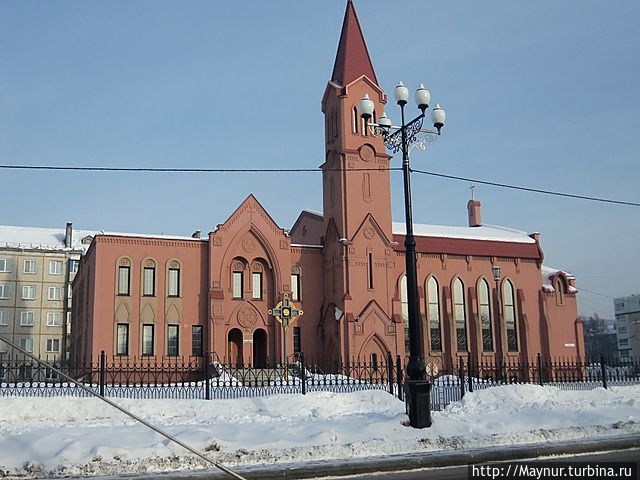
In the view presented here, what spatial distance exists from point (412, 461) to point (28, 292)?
61.6 meters

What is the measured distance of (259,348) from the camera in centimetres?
4034

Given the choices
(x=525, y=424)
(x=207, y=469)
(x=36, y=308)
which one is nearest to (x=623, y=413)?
(x=525, y=424)

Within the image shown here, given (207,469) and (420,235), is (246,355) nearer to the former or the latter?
(420,235)

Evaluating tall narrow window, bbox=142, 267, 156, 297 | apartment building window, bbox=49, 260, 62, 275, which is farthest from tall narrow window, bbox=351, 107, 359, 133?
apartment building window, bbox=49, 260, 62, 275

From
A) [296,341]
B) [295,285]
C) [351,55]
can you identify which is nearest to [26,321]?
[295,285]

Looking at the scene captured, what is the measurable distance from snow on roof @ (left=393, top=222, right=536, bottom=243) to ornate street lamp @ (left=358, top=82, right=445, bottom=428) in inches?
1146

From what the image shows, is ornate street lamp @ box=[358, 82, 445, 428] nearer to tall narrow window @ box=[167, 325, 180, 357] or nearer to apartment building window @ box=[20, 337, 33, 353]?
tall narrow window @ box=[167, 325, 180, 357]

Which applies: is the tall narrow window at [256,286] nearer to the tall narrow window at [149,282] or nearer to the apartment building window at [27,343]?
the tall narrow window at [149,282]

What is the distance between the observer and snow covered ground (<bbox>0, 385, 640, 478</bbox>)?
11.0 meters

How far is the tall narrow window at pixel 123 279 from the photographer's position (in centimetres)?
3725

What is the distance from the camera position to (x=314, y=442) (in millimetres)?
12609

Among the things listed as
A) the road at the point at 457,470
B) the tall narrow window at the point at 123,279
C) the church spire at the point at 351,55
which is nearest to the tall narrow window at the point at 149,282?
the tall narrow window at the point at 123,279

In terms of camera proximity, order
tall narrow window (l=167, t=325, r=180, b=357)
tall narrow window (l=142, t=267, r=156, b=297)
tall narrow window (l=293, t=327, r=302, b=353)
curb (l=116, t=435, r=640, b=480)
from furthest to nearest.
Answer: tall narrow window (l=293, t=327, r=302, b=353) < tall narrow window (l=142, t=267, r=156, b=297) < tall narrow window (l=167, t=325, r=180, b=357) < curb (l=116, t=435, r=640, b=480)

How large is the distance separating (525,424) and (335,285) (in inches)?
1012
